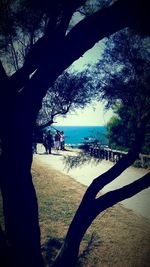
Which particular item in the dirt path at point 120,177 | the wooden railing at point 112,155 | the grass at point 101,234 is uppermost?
the wooden railing at point 112,155

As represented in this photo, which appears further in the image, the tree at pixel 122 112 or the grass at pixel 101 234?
the grass at pixel 101 234

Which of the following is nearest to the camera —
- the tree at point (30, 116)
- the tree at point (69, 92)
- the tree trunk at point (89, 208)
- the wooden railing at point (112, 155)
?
the tree at point (30, 116)

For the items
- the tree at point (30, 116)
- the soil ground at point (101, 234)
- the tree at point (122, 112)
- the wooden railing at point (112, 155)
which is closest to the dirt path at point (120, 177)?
the soil ground at point (101, 234)

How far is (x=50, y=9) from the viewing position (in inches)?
164

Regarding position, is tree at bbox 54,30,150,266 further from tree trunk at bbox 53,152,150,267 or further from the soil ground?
the soil ground

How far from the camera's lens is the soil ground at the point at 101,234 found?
6152mm

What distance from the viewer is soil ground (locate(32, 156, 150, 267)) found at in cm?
615

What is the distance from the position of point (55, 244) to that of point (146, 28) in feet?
19.0

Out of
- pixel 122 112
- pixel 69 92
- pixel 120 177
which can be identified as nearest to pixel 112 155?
pixel 120 177

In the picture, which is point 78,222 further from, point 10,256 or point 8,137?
point 8,137

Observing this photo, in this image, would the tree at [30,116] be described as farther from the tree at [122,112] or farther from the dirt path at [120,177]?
the dirt path at [120,177]

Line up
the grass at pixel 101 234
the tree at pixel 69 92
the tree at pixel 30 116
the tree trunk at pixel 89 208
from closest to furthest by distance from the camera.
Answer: the tree at pixel 30 116 → the tree trunk at pixel 89 208 → the grass at pixel 101 234 → the tree at pixel 69 92

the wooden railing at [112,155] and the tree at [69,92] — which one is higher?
the tree at [69,92]

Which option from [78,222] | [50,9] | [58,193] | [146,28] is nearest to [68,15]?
[50,9]
